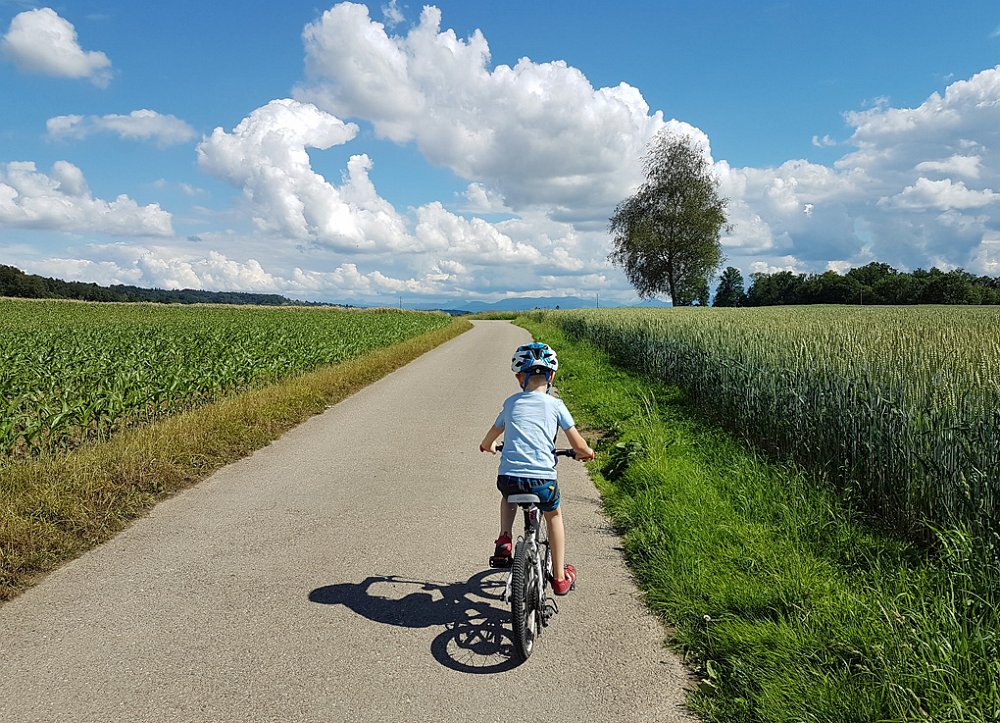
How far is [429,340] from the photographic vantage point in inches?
1310

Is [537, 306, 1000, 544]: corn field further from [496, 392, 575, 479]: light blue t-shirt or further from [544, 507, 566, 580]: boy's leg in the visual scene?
[496, 392, 575, 479]: light blue t-shirt

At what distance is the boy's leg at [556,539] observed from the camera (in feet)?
13.6

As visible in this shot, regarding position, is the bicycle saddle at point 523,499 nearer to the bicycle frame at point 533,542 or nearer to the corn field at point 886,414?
the bicycle frame at point 533,542

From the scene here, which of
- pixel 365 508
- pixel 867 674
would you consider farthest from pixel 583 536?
pixel 867 674

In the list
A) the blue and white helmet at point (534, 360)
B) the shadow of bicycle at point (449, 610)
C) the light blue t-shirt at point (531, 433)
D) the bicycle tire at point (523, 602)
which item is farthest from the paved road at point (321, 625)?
the blue and white helmet at point (534, 360)

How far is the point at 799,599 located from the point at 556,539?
1.59 metres

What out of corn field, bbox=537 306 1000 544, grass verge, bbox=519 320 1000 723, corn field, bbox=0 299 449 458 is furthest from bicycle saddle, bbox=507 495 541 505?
corn field, bbox=0 299 449 458

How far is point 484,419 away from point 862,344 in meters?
6.32

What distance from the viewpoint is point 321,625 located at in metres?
4.11

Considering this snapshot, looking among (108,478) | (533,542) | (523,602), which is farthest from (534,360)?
(108,478)

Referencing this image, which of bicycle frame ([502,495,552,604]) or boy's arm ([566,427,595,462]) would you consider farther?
boy's arm ([566,427,595,462])

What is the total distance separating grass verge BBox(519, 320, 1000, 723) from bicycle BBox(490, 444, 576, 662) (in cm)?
87

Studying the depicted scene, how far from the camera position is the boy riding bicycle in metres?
4.03

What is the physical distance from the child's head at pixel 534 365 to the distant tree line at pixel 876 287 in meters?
54.8
